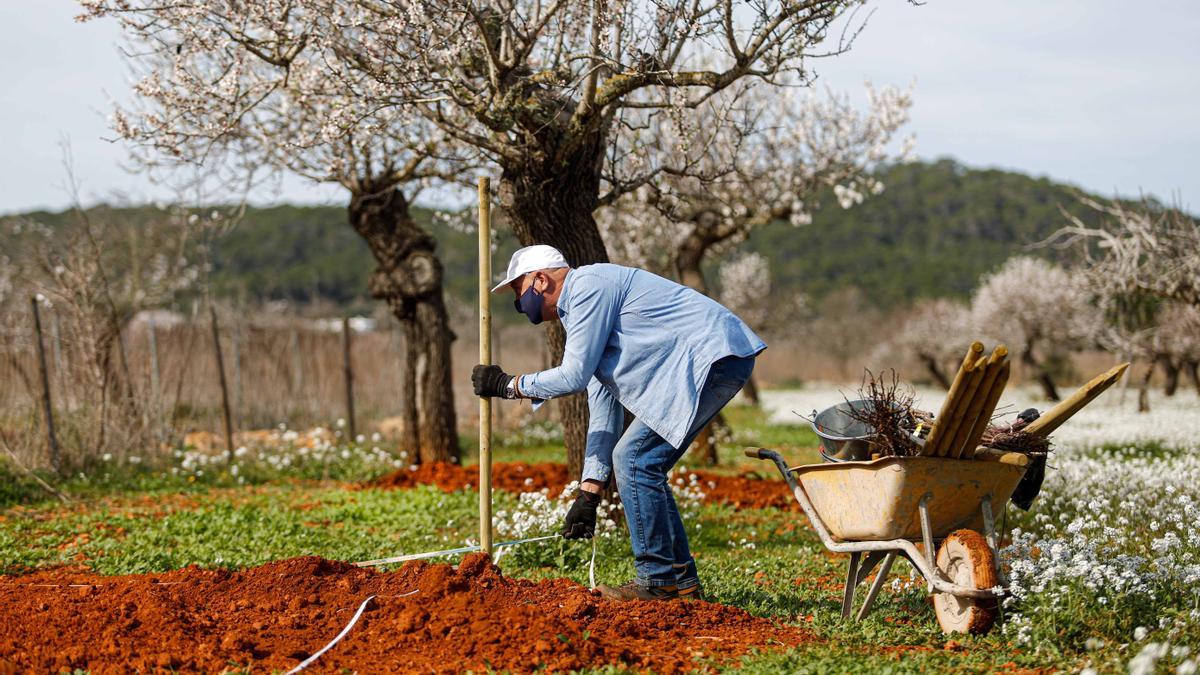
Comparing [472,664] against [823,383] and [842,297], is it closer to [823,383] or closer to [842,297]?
[823,383]

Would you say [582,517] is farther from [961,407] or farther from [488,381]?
[961,407]

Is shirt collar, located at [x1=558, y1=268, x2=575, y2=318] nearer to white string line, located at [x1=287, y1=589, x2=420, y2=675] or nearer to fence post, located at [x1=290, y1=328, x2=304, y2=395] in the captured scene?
white string line, located at [x1=287, y1=589, x2=420, y2=675]

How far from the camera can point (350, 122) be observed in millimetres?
6895

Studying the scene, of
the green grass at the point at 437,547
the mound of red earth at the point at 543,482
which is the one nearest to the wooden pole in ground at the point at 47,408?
the green grass at the point at 437,547

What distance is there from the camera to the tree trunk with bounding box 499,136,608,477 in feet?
22.4

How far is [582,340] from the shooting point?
484cm

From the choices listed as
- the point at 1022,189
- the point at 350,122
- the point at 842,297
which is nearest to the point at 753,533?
A: the point at 350,122

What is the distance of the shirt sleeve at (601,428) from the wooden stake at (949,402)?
1596mm

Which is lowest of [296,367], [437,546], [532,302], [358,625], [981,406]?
[437,546]

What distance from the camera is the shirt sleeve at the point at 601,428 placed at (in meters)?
5.24

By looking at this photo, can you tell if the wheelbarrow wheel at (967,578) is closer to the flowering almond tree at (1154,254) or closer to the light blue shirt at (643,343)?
the light blue shirt at (643,343)

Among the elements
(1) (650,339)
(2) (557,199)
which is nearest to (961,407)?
(1) (650,339)

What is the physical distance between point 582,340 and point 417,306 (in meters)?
6.75

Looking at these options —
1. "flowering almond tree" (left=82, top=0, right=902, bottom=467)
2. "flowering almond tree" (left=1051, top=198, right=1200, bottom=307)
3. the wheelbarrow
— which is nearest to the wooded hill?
"flowering almond tree" (left=1051, top=198, right=1200, bottom=307)
